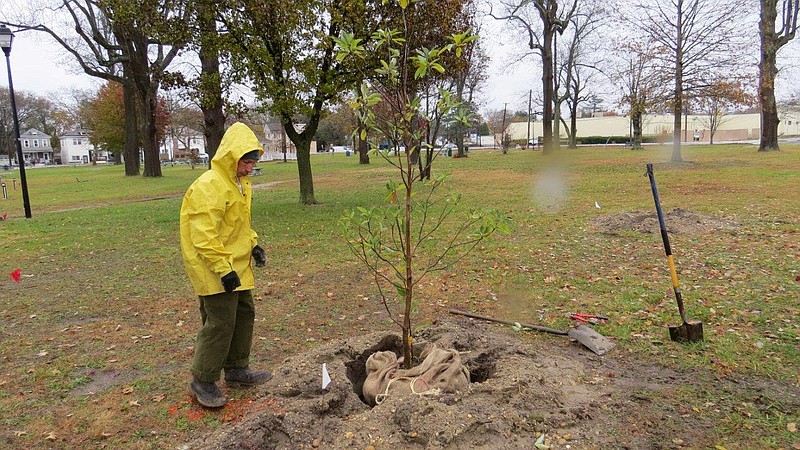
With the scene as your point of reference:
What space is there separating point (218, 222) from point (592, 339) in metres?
3.04

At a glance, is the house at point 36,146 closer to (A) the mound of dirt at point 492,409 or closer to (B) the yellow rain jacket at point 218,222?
(B) the yellow rain jacket at point 218,222

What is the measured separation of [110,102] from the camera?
46469 mm

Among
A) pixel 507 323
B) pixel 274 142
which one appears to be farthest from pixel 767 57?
pixel 274 142

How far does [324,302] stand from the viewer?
6.05 m

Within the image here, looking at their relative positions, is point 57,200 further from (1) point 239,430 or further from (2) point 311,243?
(1) point 239,430

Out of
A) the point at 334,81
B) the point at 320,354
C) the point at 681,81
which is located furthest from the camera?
the point at 681,81

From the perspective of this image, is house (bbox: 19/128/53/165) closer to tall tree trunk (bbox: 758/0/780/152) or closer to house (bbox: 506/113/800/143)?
house (bbox: 506/113/800/143)

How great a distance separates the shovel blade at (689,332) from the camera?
14.7 feet

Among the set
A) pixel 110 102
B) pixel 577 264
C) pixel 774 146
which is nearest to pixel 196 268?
pixel 577 264

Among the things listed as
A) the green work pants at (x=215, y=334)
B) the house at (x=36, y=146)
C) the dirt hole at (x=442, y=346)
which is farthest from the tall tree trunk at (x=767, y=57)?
the house at (x=36, y=146)

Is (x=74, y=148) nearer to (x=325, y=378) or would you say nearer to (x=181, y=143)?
(x=181, y=143)

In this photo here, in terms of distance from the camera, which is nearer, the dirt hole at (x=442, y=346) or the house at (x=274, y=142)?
the dirt hole at (x=442, y=346)

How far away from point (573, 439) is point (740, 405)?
1.21 metres

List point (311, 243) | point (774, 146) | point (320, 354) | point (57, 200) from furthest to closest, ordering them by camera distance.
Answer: point (774, 146)
point (57, 200)
point (311, 243)
point (320, 354)
